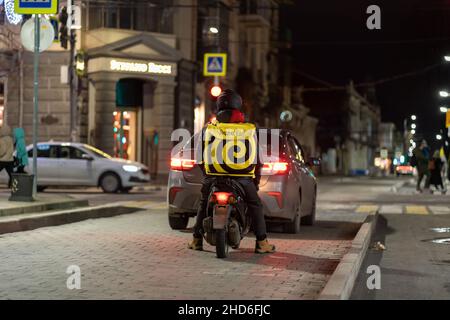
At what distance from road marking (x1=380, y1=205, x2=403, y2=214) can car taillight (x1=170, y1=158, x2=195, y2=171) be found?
8175 millimetres

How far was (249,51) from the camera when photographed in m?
49.1

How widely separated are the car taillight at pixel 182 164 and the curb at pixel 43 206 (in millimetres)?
3170

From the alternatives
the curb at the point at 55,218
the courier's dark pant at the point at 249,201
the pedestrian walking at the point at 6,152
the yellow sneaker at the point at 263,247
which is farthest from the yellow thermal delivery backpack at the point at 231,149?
the pedestrian walking at the point at 6,152

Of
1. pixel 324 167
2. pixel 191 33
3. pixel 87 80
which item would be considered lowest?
pixel 324 167

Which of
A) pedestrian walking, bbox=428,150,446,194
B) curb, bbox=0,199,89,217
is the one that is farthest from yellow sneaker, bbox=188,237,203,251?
pedestrian walking, bbox=428,150,446,194

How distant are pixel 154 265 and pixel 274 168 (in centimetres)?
333

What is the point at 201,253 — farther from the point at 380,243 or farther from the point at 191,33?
the point at 191,33

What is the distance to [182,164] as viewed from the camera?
37.9ft

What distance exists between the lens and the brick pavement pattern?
697 centimetres

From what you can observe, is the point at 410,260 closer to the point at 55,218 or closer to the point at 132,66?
the point at 55,218

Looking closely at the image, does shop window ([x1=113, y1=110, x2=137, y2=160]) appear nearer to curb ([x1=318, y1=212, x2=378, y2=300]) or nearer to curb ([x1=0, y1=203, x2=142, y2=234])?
curb ([x1=0, y1=203, x2=142, y2=234])

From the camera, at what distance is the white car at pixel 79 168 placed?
79.6ft
